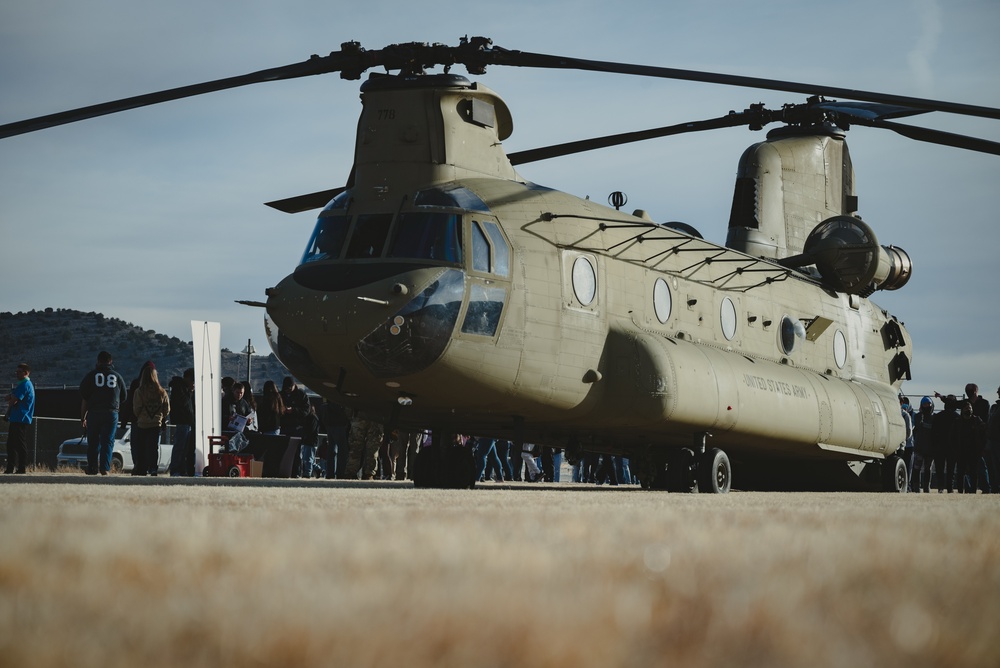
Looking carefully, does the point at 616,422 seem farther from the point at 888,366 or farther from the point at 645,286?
the point at 888,366

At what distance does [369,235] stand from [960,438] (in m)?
13.1

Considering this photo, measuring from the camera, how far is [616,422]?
12273mm

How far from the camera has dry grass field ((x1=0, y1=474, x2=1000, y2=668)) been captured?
1436mm

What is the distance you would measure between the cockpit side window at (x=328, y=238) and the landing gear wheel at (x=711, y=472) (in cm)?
493

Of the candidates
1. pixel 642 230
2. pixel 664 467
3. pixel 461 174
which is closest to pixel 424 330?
pixel 461 174

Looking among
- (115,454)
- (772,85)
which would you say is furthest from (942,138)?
(115,454)

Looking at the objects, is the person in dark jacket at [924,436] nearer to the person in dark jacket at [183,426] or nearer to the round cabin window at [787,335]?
the round cabin window at [787,335]

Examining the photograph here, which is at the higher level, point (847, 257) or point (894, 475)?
point (847, 257)

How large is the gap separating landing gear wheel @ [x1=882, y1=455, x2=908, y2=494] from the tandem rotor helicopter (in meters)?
2.15

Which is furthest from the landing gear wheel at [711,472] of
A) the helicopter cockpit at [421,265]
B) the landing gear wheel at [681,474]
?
the helicopter cockpit at [421,265]

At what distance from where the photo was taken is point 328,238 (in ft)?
Answer: 37.1

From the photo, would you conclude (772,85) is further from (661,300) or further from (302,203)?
(302,203)

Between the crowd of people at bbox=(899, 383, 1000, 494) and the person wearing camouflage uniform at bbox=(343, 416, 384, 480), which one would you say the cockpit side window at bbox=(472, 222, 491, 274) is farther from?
the crowd of people at bbox=(899, 383, 1000, 494)

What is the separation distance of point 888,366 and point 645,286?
7640mm
